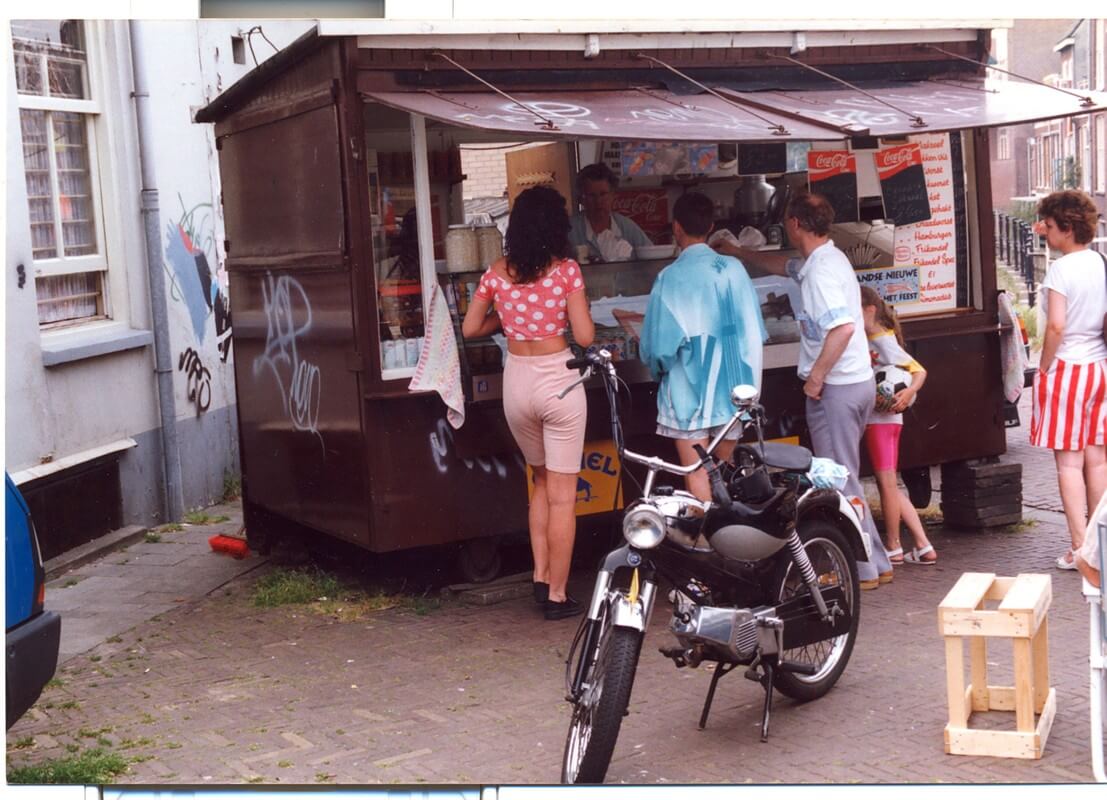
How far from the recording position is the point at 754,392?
505 centimetres

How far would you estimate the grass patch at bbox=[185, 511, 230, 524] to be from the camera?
968cm

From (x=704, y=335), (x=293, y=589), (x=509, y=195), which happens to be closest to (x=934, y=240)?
(x=704, y=335)

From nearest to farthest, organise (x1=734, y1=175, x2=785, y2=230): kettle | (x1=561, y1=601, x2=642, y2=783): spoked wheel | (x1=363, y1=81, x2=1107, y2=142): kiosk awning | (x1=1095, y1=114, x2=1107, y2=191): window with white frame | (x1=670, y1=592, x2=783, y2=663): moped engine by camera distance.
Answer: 1. (x1=561, y1=601, x2=642, y2=783): spoked wheel
2. (x1=670, y1=592, x2=783, y2=663): moped engine
3. (x1=363, y1=81, x2=1107, y2=142): kiosk awning
4. (x1=1095, y1=114, x2=1107, y2=191): window with white frame
5. (x1=734, y1=175, x2=785, y2=230): kettle

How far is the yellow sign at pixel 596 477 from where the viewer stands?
7238 mm

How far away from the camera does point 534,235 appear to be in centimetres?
647

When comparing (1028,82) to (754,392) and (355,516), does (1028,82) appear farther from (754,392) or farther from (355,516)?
(355,516)

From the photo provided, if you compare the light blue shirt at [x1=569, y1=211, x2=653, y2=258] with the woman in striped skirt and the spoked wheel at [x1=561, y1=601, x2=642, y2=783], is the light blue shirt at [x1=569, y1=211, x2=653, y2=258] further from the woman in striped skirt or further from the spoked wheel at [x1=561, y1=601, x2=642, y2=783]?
the spoked wheel at [x1=561, y1=601, x2=642, y2=783]

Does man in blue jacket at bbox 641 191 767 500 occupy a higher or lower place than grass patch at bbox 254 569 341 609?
higher

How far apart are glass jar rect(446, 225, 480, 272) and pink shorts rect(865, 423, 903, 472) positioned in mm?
2100

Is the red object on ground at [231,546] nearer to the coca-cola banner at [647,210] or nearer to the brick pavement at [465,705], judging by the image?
the brick pavement at [465,705]

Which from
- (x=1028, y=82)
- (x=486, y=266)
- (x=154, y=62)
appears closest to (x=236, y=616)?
(x=486, y=266)

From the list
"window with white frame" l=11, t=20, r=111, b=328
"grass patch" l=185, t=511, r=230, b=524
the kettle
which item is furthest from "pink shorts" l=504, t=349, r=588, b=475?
"grass patch" l=185, t=511, r=230, b=524

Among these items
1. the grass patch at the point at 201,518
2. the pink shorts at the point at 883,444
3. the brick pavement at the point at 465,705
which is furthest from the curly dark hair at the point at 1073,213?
the grass patch at the point at 201,518

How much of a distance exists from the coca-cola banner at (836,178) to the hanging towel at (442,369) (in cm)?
241
